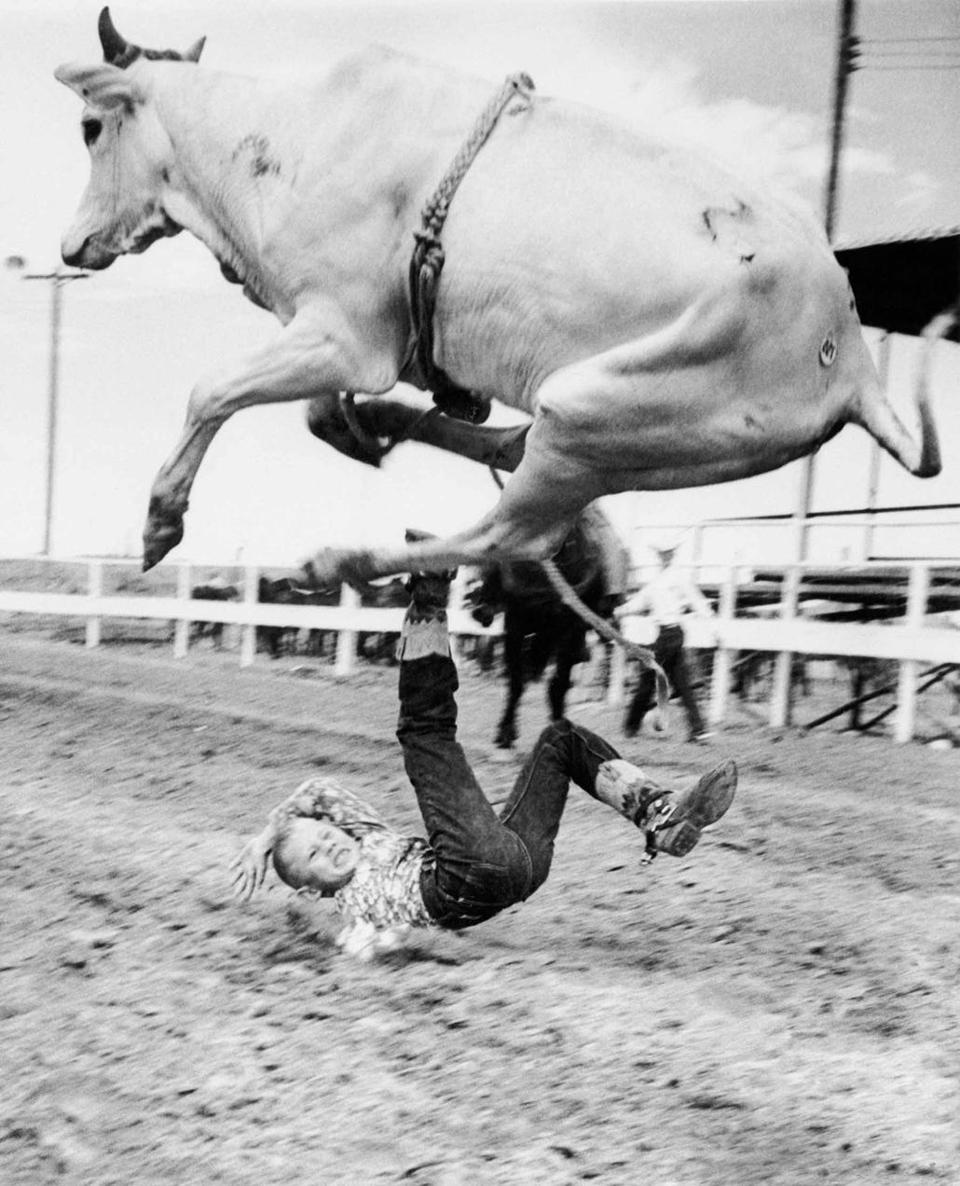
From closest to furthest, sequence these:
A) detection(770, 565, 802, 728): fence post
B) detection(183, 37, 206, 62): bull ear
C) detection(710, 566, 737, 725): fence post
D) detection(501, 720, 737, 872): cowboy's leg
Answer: detection(501, 720, 737, 872): cowboy's leg → detection(183, 37, 206, 62): bull ear → detection(770, 565, 802, 728): fence post → detection(710, 566, 737, 725): fence post

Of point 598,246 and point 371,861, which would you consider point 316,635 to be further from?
point 598,246

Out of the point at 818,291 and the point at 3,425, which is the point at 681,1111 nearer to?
the point at 818,291

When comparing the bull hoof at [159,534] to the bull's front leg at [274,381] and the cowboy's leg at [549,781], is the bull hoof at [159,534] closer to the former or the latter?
the bull's front leg at [274,381]

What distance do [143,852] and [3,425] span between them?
806mm

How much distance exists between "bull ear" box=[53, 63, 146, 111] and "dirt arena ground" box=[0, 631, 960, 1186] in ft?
3.30

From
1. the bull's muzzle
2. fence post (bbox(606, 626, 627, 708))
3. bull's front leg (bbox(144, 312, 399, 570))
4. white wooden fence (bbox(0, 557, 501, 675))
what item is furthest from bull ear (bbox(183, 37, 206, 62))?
fence post (bbox(606, 626, 627, 708))

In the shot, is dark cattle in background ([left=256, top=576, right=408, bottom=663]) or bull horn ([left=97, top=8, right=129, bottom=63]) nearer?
bull horn ([left=97, top=8, right=129, bottom=63])

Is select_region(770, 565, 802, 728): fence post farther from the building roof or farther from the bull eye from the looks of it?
the bull eye

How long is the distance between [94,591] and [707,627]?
3.60ft

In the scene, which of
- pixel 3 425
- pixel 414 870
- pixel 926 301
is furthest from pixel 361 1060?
pixel 3 425

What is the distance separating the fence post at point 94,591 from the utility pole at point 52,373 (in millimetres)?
86

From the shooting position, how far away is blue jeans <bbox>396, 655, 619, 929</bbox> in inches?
60.0

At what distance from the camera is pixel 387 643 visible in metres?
2.46

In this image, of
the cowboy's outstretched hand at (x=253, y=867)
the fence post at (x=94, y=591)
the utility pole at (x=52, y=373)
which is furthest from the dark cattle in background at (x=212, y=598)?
the cowboy's outstretched hand at (x=253, y=867)
